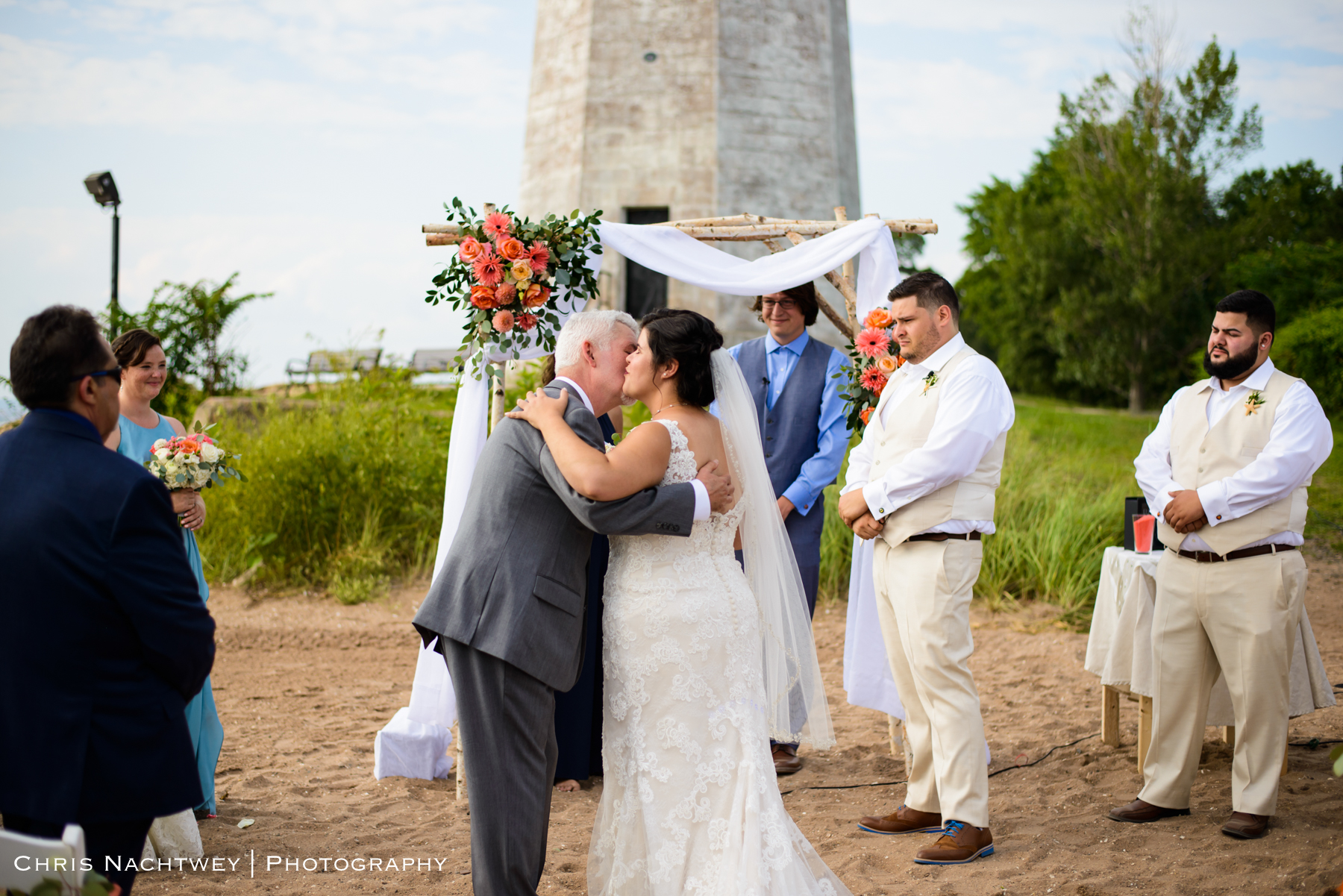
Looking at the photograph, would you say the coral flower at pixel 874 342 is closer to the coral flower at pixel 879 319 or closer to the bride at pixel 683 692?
the coral flower at pixel 879 319

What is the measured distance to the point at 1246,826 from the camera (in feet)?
13.4

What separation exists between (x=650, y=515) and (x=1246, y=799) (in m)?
2.91

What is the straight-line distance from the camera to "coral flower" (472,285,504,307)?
4777 mm

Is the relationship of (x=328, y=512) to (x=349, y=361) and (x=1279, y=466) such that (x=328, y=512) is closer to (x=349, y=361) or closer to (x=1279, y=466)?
(x=349, y=361)

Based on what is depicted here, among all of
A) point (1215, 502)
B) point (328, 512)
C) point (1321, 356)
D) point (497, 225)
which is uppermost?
point (1321, 356)

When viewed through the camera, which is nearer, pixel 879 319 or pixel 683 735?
pixel 683 735

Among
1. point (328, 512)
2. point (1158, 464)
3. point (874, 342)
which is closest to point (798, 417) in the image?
point (874, 342)

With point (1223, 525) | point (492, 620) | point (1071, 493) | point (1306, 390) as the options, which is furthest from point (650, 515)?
point (1071, 493)

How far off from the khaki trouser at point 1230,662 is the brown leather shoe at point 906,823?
95 centimetres

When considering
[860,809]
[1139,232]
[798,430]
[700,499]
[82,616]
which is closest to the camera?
[82,616]

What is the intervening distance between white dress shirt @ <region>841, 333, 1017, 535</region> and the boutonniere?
2 centimetres

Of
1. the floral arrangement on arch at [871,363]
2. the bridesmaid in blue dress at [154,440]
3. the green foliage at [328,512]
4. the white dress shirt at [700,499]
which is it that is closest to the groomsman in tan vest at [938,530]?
the floral arrangement on arch at [871,363]

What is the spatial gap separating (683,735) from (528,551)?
83cm

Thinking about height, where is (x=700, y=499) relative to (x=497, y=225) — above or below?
below
